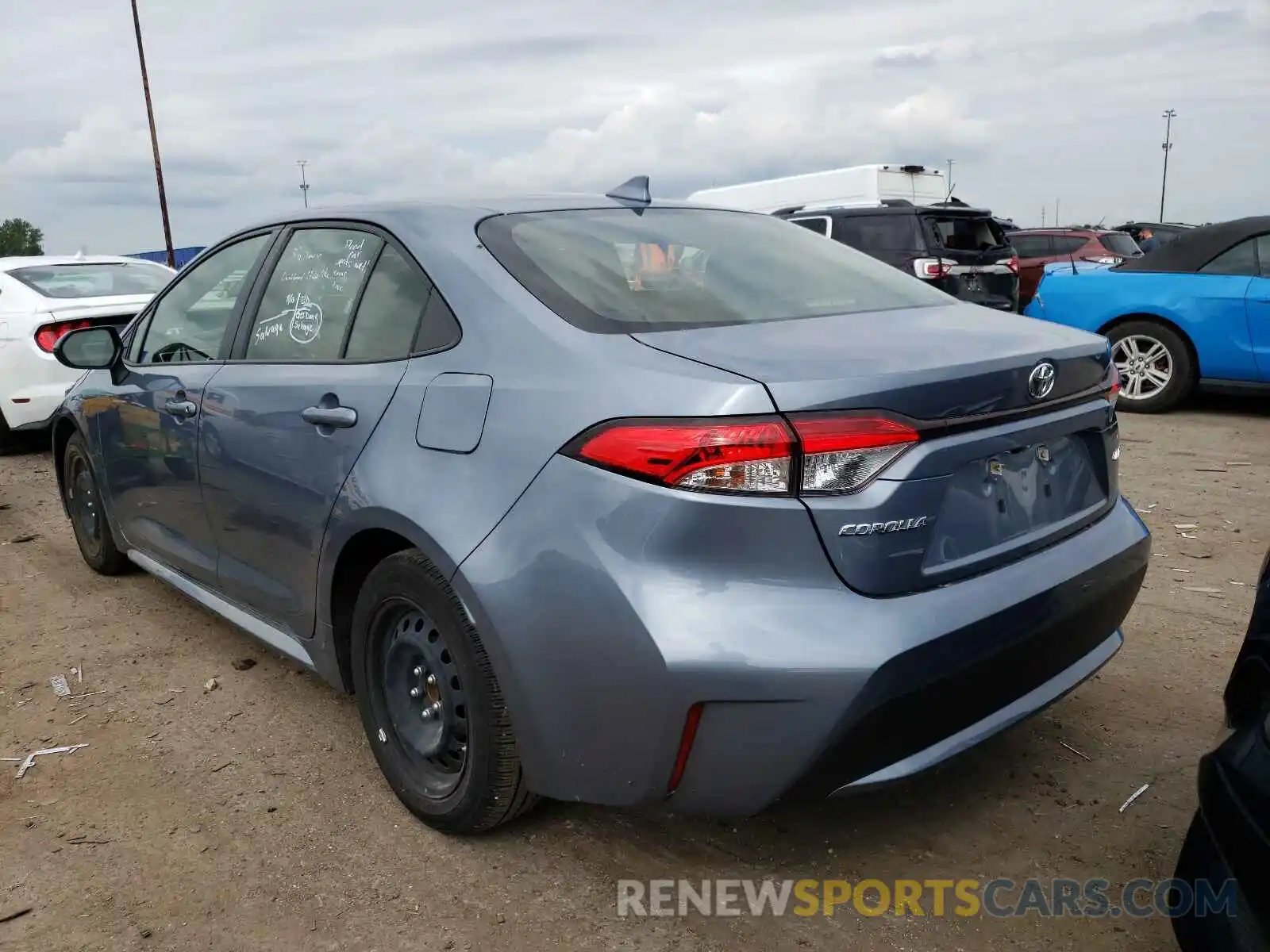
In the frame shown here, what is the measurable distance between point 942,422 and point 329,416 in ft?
5.04

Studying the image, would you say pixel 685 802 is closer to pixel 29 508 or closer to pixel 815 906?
pixel 815 906

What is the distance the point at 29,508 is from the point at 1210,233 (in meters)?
8.33

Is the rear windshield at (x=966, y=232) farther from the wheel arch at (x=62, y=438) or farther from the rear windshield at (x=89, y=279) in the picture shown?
the wheel arch at (x=62, y=438)

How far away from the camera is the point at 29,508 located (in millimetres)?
6281

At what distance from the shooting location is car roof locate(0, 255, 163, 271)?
25.7ft

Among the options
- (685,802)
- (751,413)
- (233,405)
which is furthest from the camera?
(233,405)

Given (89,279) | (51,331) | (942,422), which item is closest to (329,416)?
(942,422)

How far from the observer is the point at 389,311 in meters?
2.70

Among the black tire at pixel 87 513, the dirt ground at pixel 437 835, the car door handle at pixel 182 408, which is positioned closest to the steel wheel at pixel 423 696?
the dirt ground at pixel 437 835

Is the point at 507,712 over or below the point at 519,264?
below

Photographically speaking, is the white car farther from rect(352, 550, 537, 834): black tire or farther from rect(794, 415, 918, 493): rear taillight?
rect(794, 415, 918, 493): rear taillight

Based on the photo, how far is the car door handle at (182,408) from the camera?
335 cm

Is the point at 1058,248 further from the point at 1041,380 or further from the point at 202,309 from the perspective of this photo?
the point at 1041,380

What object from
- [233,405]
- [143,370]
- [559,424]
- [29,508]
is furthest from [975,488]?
[29,508]
